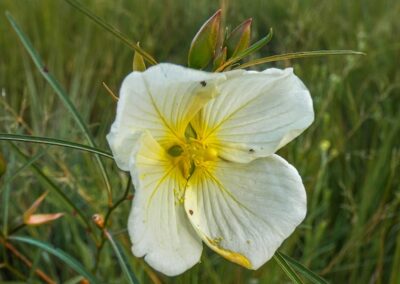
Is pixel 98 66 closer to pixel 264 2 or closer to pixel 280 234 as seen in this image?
pixel 264 2

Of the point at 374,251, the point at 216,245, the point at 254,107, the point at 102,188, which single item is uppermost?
the point at 254,107

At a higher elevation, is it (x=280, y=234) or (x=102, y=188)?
(x=280, y=234)

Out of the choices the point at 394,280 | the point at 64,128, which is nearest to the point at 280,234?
the point at 394,280

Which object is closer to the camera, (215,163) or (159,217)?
(159,217)

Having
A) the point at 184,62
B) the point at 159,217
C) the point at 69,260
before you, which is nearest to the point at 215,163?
the point at 159,217

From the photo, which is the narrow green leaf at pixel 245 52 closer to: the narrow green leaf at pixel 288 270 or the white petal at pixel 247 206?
the white petal at pixel 247 206

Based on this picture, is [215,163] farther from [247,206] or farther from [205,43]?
[205,43]

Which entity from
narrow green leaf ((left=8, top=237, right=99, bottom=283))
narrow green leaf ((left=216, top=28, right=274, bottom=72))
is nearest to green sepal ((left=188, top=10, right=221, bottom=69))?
narrow green leaf ((left=216, top=28, right=274, bottom=72))
